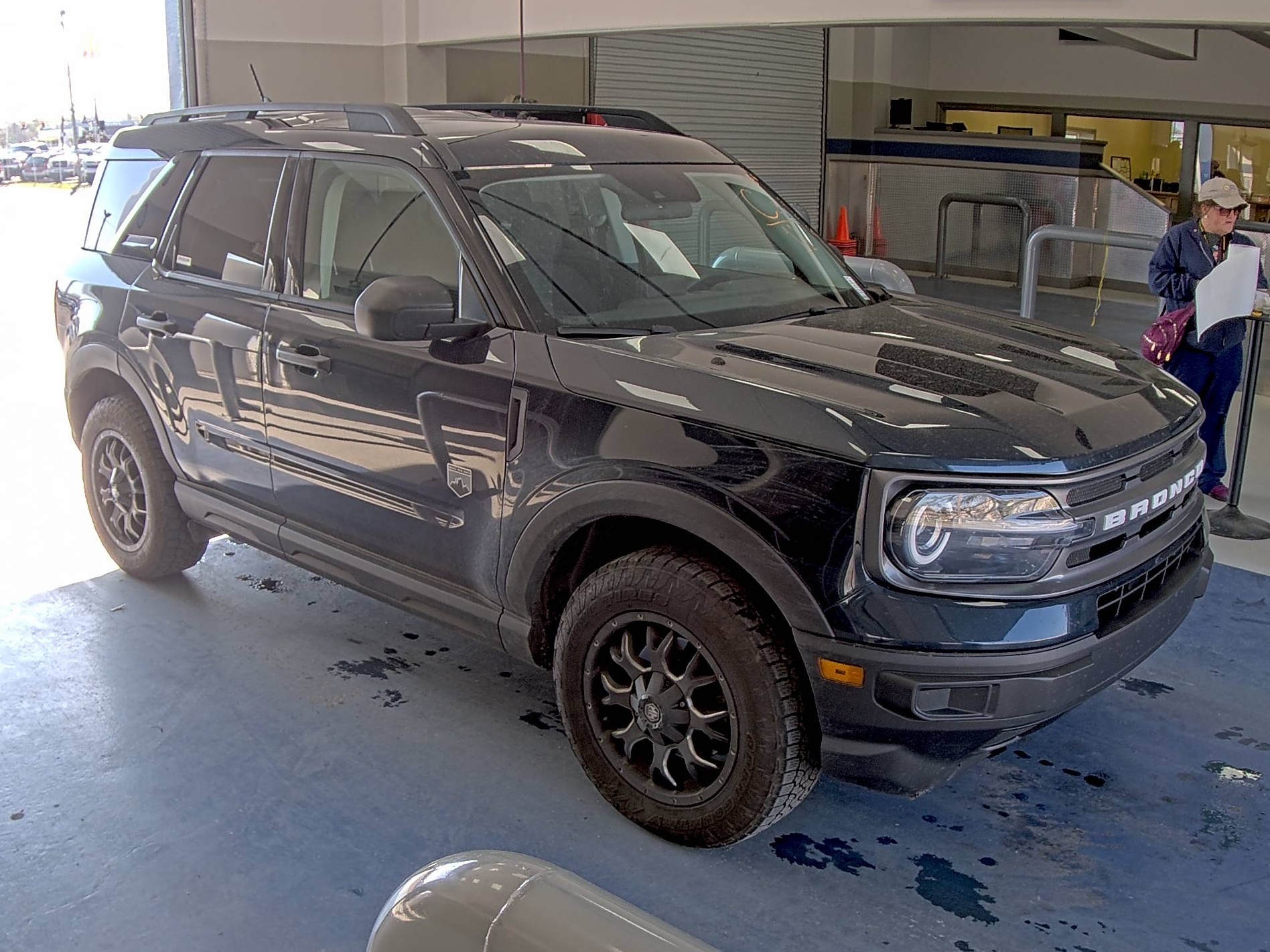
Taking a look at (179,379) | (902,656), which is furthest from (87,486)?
(902,656)

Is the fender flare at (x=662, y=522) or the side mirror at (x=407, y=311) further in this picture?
the side mirror at (x=407, y=311)

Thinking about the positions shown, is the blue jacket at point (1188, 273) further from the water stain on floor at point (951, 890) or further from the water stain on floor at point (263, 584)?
the water stain on floor at point (263, 584)

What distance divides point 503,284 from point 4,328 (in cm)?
903

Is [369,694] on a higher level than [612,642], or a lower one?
lower

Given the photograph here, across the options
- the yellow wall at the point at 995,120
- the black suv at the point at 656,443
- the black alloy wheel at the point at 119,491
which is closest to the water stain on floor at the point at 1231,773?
the black suv at the point at 656,443

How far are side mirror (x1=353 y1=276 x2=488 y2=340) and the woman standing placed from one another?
3856 mm

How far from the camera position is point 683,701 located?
10.2 ft

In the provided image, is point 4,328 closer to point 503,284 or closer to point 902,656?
point 503,284

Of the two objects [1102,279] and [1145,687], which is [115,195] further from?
[1102,279]

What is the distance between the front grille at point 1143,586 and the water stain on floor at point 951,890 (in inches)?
27.7

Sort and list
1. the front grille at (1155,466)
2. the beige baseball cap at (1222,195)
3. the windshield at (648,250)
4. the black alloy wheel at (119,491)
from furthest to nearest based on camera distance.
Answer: the beige baseball cap at (1222,195) → the black alloy wheel at (119,491) → the windshield at (648,250) → the front grille at (1155,466)

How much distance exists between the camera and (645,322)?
3.46m

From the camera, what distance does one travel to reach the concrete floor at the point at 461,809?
2.95 metres

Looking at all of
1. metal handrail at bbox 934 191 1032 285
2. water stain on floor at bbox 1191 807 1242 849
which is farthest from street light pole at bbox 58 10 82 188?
water stain on floor at bbox 1191 807 1242 849
